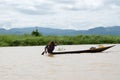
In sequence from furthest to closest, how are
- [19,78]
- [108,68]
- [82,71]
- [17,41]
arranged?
[17,41], [108,68], [82,71], [19,78]

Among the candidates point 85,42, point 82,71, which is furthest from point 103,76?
point 85,42

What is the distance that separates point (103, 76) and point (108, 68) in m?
3.50

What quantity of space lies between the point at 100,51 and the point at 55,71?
12.3 meters

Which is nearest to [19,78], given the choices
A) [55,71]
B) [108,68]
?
[55,71]

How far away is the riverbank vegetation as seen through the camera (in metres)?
46.0

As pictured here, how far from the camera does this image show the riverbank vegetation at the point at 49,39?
46.0m

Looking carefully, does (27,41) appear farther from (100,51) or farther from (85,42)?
(100,51)

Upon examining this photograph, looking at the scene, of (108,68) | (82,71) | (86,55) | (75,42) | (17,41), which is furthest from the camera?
(75,42)

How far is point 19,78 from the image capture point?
56.3 ft

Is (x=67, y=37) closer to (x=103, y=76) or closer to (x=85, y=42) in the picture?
(x=85, y=42)

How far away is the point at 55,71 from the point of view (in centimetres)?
1986

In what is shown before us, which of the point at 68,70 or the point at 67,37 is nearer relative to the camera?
the point at 68,70

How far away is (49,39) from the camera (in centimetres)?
4894

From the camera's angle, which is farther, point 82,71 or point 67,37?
point 67,37
